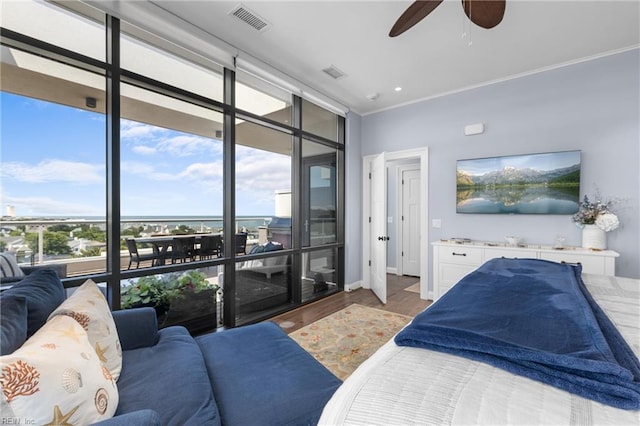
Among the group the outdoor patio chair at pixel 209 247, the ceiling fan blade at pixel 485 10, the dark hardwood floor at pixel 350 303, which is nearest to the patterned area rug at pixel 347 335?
the dark hardwood floor at pixel 350 303

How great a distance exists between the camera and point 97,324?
124 cm

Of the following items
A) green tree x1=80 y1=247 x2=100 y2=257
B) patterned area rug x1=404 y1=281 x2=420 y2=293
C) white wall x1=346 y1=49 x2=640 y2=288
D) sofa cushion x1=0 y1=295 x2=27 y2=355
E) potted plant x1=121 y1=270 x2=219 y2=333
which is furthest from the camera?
patterned area rug x1=404 y1=281 x2=420 y2=293

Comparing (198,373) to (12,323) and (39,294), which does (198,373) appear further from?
(39,294)

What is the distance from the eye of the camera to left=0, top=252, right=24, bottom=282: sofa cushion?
5.34 ft

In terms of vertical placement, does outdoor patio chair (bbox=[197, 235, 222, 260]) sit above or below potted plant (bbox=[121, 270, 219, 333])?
above

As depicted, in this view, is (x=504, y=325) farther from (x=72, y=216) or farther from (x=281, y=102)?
(x=281, y=102)

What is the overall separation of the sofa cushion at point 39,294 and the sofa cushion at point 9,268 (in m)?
0.43

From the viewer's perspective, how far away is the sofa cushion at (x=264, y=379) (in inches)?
41.8

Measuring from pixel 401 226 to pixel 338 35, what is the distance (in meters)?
3.83

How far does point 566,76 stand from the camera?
3.05 metres

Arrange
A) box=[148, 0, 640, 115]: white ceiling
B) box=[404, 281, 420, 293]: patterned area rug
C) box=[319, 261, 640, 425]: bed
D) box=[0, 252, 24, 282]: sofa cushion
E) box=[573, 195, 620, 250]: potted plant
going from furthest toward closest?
box=[404, 281, 420, 293]: patterned area rug → box=[573, 195, 620, 250]: potted plant → box=[148, 0, 640, 115]: white ceiling → box=[0, 252, 24, 282]: sofa cushion → box=[319, 261, 640, 425]: bed

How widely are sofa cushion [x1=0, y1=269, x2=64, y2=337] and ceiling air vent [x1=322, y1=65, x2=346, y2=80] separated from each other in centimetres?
305

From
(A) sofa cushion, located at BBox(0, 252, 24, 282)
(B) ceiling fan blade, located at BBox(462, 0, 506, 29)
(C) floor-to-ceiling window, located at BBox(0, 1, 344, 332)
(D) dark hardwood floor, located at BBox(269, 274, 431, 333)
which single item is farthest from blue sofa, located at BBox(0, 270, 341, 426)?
(B) ceiling fan blade, located at BBox(462, 0, 506, 29)

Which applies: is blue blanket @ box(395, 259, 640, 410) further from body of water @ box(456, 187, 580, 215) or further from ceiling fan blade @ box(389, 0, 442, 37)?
body of water @ box(456, 187, 580, 215)
